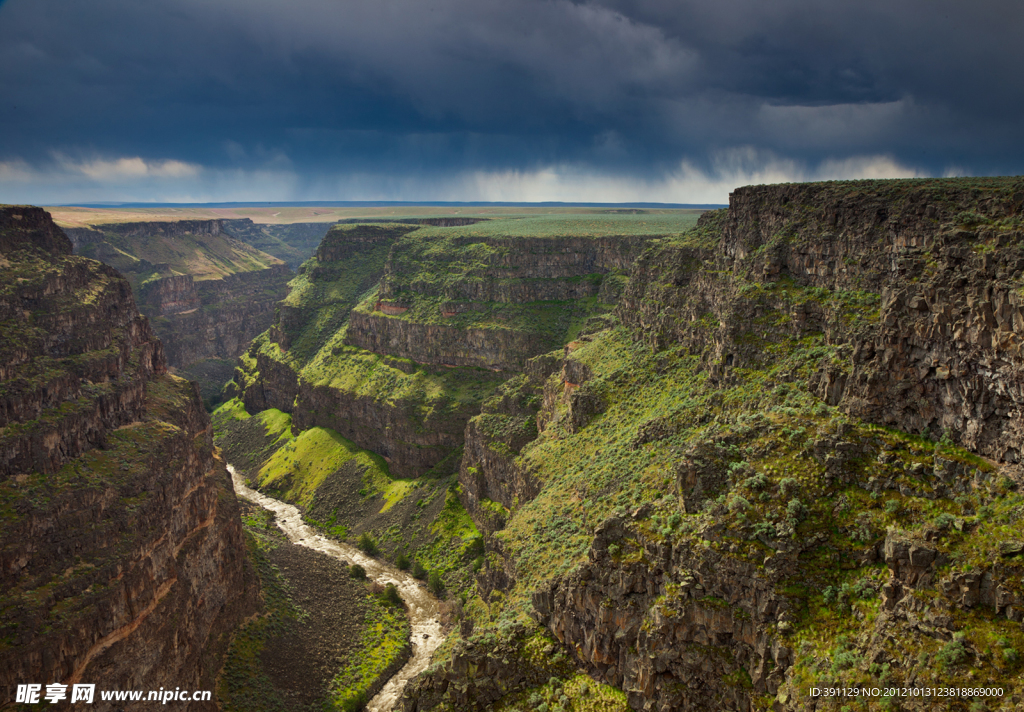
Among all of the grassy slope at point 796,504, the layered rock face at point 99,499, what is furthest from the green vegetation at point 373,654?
the grassy slope at point 796,504

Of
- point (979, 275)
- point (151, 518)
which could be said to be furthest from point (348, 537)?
point (979, 275)

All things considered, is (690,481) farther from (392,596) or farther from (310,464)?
(310,464)

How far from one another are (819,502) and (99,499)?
217 ft

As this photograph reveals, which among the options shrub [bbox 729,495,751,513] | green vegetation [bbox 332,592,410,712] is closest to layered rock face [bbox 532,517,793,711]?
shrub [bbox 729,495,751,513]

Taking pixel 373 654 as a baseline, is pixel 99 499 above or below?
above

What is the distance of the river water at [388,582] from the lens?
81.4m

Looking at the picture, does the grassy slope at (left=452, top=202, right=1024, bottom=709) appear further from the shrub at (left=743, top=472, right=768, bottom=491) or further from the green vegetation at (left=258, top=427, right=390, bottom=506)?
the green vegetation at (left=258, top=427, right=390, bottom=506)

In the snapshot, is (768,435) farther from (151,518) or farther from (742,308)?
(151,518)

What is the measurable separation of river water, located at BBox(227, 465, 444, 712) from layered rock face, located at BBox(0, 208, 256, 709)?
20569 mm

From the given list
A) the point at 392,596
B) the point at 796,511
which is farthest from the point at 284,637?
the point at 796,511

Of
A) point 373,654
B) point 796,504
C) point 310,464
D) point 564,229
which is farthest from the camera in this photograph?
point 564,229

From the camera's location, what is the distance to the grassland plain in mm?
33531

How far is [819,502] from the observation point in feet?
133

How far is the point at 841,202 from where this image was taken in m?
55.9
